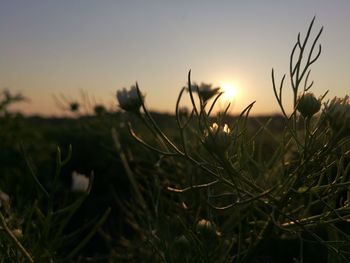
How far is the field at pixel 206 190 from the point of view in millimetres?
915

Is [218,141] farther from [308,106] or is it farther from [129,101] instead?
[129,101]

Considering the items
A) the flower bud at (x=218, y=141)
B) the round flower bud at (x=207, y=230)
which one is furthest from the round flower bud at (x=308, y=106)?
the round flower bud at (x=207, y=230)

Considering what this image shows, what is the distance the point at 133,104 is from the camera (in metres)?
1.13

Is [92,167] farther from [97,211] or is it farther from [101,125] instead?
[101,125]

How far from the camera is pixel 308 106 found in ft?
3.20

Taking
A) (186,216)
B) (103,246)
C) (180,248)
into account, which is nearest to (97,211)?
(103,246)

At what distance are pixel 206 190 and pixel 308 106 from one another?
550mm

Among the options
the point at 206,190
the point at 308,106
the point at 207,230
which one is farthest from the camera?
the point at 206,190

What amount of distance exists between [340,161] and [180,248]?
421 millimetres

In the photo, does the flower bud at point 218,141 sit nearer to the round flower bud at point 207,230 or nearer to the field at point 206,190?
the field at point 206,190

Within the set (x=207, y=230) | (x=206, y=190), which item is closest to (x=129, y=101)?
(x=207, y=230)

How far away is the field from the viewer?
3.00ft

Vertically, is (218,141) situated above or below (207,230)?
above

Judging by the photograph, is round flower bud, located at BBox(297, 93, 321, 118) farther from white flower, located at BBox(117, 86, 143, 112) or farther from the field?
white flower, located at BBox(117, 86, 143, 112)
